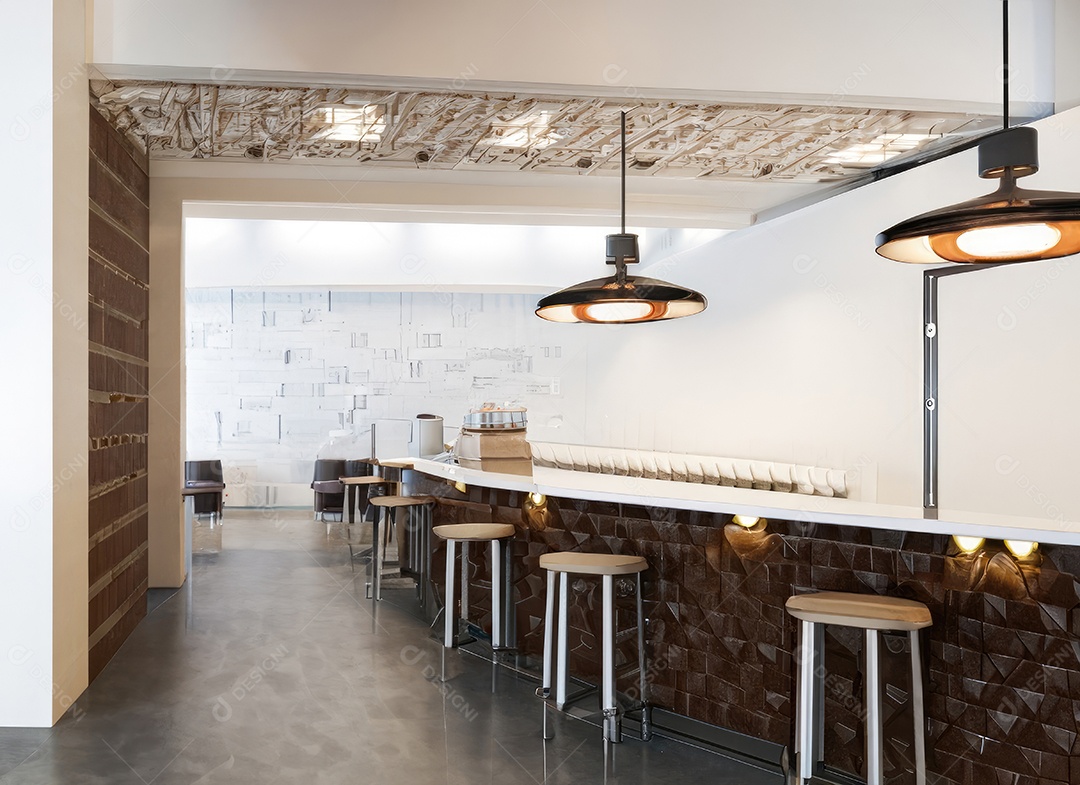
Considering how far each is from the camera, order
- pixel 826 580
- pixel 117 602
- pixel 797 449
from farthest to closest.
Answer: pixel 797 449 < pixel 117 602 < pixel 826 580

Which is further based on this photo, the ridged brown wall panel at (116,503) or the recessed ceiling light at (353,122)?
the recessed ceiling light at (353,122)

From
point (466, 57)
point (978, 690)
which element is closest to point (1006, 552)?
point (978, 690)

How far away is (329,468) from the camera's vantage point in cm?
935

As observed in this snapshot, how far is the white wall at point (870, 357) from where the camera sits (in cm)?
394

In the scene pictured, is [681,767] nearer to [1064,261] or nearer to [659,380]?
[1064,261]

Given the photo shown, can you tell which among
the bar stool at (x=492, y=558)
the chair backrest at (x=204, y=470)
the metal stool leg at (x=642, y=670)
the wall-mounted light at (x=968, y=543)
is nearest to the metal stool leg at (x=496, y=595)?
the bar stool at (x=492, y=558)

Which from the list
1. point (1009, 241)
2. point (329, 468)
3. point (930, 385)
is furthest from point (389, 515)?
point (1009, 241)

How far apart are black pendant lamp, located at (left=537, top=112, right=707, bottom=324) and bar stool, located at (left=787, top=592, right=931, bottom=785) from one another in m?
1.45

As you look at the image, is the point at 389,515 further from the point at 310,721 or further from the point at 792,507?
→ the point at 792,507

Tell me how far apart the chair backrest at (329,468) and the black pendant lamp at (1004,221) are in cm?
781

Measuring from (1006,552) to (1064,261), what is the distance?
2.03 m

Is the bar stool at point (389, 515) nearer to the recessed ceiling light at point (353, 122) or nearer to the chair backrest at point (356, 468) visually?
the recessed ceiling light at point (353, 122)

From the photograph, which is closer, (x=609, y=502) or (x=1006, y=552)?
(x=1006, y=552)

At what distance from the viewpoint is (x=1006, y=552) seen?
248cm
